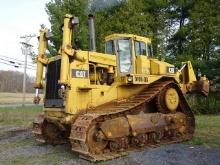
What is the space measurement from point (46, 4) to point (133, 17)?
240 inches

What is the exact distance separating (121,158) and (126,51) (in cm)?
366

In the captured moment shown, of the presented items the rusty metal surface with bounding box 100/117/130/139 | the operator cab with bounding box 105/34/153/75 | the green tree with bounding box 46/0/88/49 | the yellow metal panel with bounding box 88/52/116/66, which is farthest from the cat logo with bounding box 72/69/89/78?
the green tree with bounding box 46/0/88/49

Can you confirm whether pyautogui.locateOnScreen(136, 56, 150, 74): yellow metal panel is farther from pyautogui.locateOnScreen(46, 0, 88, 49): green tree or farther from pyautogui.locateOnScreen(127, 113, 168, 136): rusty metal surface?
pyautogui.locateOnScreen(46, 0, 88, 49): green tree

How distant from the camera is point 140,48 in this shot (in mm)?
13008

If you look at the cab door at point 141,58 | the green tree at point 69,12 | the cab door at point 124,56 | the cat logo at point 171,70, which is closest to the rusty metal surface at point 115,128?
the cab door at point 124,56

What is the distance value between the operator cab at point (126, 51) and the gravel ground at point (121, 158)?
8.59 feet

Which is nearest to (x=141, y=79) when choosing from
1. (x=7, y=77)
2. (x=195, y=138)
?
(x=195, y=138)

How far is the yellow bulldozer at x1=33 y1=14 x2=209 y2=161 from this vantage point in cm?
1072

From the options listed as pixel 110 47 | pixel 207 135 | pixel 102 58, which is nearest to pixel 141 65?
pixel 110 47

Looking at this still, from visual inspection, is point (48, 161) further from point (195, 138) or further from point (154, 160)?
point (195, 138)

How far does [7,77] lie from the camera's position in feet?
394

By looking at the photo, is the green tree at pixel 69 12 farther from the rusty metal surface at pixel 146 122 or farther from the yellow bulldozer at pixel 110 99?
the rusty metal surface at pixel 146 122

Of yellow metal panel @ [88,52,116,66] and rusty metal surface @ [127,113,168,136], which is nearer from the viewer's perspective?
rusty metal surface @ [127,113,168,136]

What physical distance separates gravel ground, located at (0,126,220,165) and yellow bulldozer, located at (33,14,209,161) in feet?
1.30
